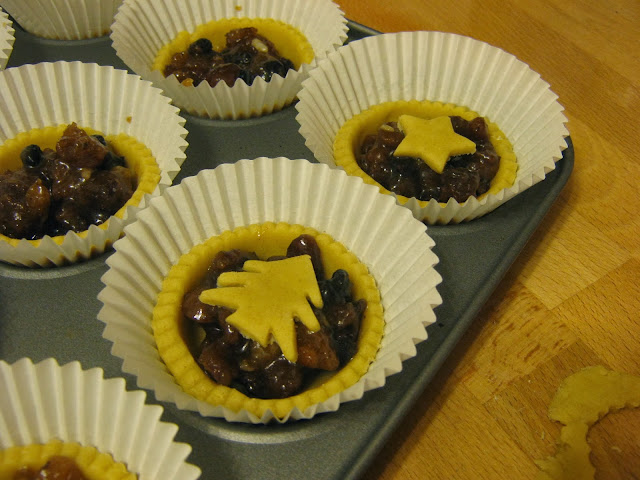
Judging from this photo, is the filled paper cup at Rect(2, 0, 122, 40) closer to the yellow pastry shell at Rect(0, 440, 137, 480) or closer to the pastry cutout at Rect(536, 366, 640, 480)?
the yellow pastry shell at Rect(0, 440, 137, 480)

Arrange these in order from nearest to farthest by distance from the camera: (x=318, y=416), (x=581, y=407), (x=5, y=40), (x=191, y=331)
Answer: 1. (x=318, y=416)
2. (x=581, y=407)
3. (x=191, y=331)
4. (x=5, y=40)

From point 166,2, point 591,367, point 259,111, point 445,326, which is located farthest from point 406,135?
point 166,2

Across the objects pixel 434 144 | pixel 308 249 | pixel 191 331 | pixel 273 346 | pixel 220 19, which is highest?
pixel 434 144

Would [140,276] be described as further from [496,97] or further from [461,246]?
[496,97]

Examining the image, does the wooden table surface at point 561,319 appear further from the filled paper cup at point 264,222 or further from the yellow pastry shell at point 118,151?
the yellow pastry shell at point 118,151

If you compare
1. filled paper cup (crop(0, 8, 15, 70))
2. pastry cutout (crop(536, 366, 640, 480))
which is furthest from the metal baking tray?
filled paper cup (crop(0, 8, 15, 70))

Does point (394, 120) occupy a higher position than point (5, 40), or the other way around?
point (394, 120)

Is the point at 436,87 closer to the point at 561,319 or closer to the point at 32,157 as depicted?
the point at 561,319

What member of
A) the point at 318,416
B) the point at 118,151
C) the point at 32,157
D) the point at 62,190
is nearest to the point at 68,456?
the point at 318,416
